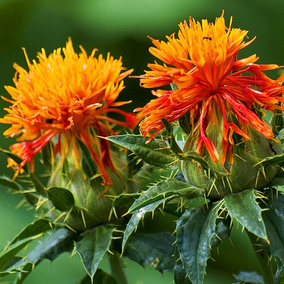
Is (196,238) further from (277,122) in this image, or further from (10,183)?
(10,183)

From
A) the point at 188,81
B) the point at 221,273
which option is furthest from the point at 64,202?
the point at 221,273

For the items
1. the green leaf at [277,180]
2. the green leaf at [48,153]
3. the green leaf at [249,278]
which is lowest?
the green leaf at [249,278]

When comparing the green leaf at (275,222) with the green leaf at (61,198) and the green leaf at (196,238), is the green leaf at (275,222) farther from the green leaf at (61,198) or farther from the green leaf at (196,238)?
the green leaf at (61,198)

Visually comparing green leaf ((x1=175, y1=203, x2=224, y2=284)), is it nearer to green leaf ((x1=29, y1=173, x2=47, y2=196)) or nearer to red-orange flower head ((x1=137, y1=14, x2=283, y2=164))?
red-orange flower head ((x1=137, y1=14, x2=283, y2=164))

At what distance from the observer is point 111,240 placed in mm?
1882

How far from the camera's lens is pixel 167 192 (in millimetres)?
1597

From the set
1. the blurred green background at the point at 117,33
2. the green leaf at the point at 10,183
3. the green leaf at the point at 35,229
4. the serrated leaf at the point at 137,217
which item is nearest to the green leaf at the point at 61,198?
the green leaf at the point at 35,229

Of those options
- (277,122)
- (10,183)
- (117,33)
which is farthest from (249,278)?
(117,33)

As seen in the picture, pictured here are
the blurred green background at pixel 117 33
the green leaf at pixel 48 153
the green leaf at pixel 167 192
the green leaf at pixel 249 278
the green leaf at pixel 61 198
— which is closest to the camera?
the green leaf at pixel 167 192

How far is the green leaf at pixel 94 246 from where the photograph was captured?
68.8 inches

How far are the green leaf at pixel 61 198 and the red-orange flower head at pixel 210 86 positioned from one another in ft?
0.99

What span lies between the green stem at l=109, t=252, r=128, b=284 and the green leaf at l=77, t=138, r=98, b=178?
26 cm

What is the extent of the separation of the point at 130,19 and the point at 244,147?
2.14 m

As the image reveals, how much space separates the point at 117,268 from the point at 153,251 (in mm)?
172
